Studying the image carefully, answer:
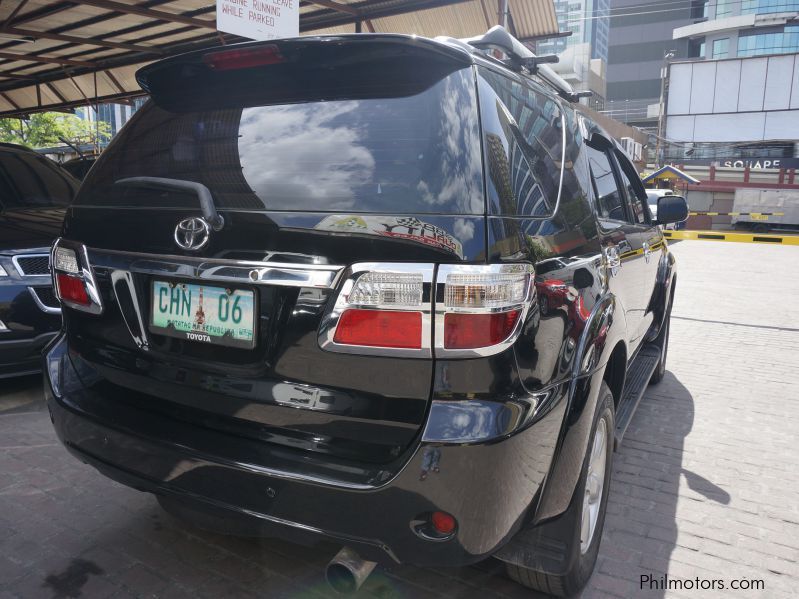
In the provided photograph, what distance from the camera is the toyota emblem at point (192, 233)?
1.96 meters

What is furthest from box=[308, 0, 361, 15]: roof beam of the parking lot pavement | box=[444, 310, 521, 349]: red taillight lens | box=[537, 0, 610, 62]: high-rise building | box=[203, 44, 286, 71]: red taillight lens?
box=[537, 0, 610, 62]: high-rise building

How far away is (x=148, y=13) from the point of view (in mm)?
9281

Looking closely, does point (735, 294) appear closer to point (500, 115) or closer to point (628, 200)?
point (628, 200)

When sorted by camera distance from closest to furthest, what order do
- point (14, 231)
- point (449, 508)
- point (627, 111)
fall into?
1. point (449, 508)
2. point (14, 231)
3. point (627, 111)

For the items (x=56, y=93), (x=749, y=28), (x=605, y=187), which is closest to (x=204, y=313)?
(x=605, y=187)

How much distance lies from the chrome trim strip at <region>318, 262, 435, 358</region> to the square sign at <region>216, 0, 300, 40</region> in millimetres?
4339

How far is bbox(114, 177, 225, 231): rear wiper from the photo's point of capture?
1.95m

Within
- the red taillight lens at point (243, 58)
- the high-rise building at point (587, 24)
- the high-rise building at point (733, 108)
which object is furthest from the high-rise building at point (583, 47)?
the red taillight lens at point (243, 58)

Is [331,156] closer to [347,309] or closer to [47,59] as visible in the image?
[347,309]

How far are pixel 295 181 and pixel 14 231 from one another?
360 centimetres

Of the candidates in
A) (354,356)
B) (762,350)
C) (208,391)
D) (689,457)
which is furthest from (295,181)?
(762,350)

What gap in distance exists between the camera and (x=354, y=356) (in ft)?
5.85

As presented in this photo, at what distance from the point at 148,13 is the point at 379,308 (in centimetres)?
922

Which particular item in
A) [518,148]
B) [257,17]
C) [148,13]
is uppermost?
[148,13]
